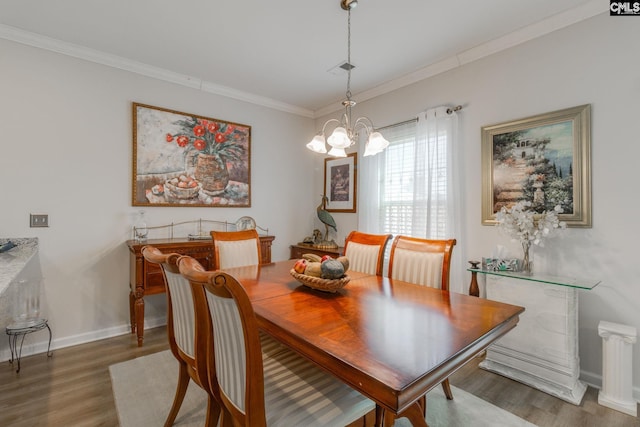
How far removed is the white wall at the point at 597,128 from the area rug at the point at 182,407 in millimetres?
943

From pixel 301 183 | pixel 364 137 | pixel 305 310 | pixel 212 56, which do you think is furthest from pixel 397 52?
pixel 305 310

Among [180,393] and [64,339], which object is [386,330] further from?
[64,339]

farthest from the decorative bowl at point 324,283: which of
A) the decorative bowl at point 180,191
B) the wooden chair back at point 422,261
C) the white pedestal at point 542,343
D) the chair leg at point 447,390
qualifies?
the decorative bowl at point 180,191

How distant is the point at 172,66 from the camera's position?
3.12 m

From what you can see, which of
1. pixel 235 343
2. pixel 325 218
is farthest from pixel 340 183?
pixel 235 343

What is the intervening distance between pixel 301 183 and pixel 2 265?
313 centimetres

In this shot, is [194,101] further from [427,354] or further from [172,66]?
Result: [427,354]

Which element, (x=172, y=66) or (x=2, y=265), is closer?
(x=2, y=265)

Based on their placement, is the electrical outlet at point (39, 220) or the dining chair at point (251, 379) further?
the electrical outlet at point (39, 220)

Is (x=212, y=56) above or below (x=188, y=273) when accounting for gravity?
above

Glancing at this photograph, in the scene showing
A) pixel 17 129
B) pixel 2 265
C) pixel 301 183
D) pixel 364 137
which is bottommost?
pixel 2 265

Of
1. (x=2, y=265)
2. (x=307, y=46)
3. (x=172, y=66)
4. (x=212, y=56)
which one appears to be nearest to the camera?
(x=2, y=265)

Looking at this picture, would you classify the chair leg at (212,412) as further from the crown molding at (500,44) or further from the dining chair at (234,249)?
the crown molding at (500,44)

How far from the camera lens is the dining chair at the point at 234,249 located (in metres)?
2.60
